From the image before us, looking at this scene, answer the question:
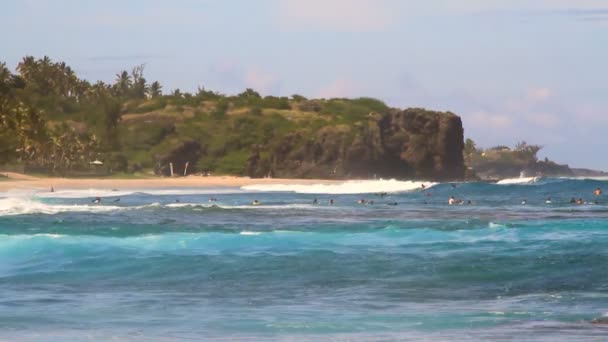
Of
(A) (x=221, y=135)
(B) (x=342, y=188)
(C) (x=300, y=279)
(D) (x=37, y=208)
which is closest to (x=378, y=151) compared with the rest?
(A) (x=221, y=135)

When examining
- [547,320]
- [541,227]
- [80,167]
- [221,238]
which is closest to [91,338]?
[547,320]

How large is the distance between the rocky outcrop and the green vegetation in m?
2.54

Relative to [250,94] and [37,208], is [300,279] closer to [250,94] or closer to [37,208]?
[37,208]

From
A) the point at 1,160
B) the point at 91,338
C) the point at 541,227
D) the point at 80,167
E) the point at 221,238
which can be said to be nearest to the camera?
the point at 91,338

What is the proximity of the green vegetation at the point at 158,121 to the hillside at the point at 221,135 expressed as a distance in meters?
0.14

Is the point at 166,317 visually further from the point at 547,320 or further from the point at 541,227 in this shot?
the point at 541,227

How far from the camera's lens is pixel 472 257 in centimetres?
2736

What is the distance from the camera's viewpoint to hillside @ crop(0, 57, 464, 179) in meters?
117

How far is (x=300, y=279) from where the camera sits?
24.0m

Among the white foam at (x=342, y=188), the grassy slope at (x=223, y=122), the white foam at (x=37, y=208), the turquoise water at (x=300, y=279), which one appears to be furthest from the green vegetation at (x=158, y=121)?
the turquoise water at (x=300, y=279)

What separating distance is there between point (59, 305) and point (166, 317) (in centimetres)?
245

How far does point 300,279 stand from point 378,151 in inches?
4421

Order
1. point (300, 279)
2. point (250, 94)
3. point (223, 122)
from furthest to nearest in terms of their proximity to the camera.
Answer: point (250, 94) → point (223, 122) → point (300, 279)

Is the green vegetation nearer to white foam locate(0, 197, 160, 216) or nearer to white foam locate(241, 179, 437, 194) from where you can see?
white foam locate(241, 179, 437, 194)
